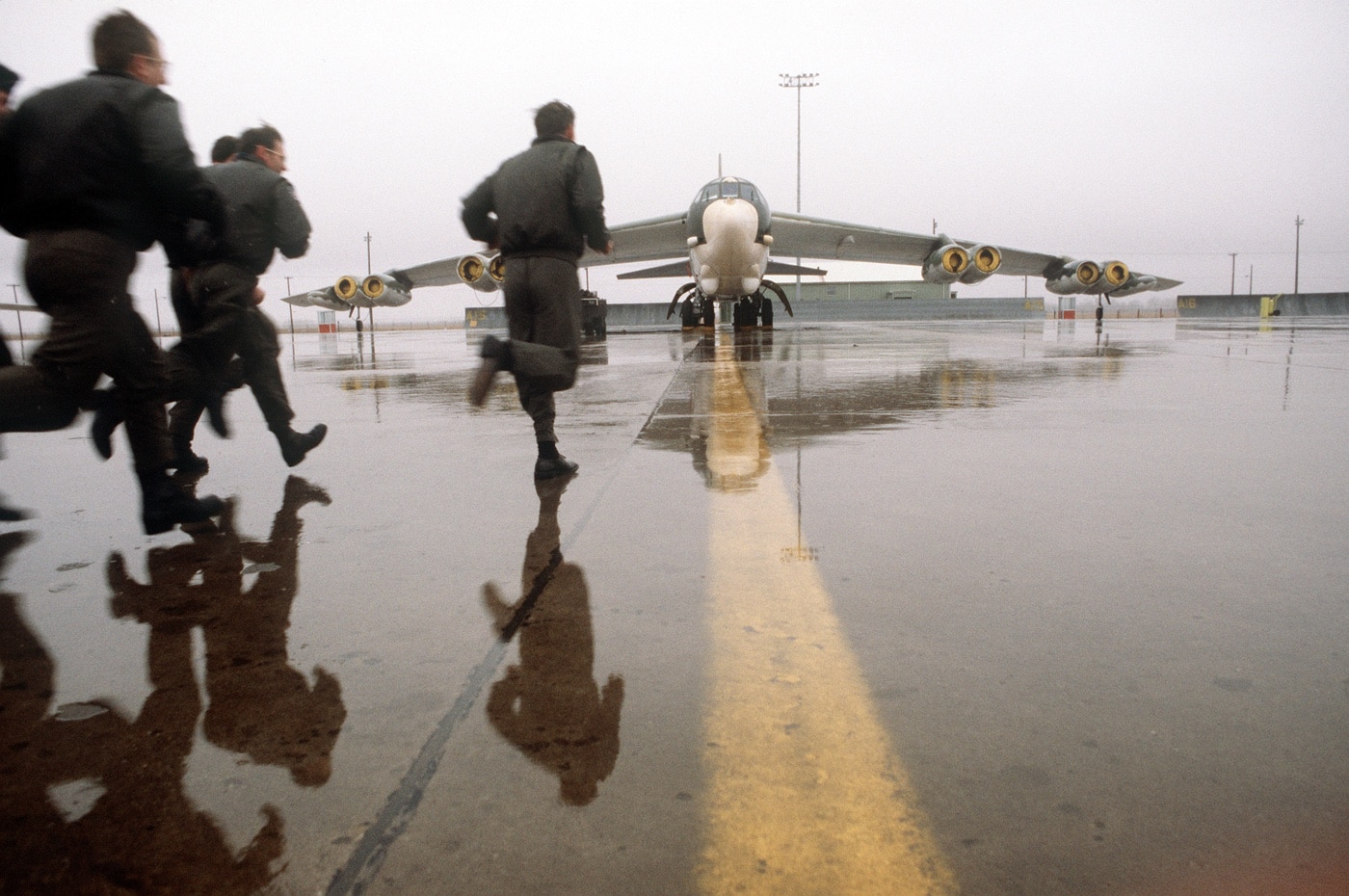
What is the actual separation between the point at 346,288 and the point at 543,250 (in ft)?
67.2

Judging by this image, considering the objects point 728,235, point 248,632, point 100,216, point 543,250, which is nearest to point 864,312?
point 728,235

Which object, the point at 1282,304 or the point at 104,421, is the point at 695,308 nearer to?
the point at 104,421

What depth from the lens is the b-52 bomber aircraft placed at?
61.3 feet

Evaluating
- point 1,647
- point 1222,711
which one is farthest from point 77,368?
point 1222,711

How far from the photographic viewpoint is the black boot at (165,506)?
2.90 meters

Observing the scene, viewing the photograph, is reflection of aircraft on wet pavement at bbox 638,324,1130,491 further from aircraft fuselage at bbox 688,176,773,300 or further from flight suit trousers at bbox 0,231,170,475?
aircraft fuselage at bbox 688,176,773,300

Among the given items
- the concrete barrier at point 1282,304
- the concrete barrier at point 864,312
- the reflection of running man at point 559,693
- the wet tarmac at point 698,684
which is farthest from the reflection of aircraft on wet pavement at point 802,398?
the concrete barrier at point 1282,304

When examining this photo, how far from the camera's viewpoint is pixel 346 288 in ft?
73.8

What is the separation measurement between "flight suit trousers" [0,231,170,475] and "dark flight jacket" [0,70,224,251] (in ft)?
0.26

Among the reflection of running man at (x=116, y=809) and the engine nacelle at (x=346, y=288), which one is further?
the engine nacelle at (x=346, y=288)

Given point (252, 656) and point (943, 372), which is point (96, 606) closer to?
point (252, 656)

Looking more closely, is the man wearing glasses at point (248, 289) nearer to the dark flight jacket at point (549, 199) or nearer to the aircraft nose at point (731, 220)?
the dark flight jacket at point (549, 199)

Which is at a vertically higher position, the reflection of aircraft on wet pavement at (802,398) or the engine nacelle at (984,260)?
the engine nacelle at (984,260)

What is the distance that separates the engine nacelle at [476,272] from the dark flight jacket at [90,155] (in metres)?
18.3
